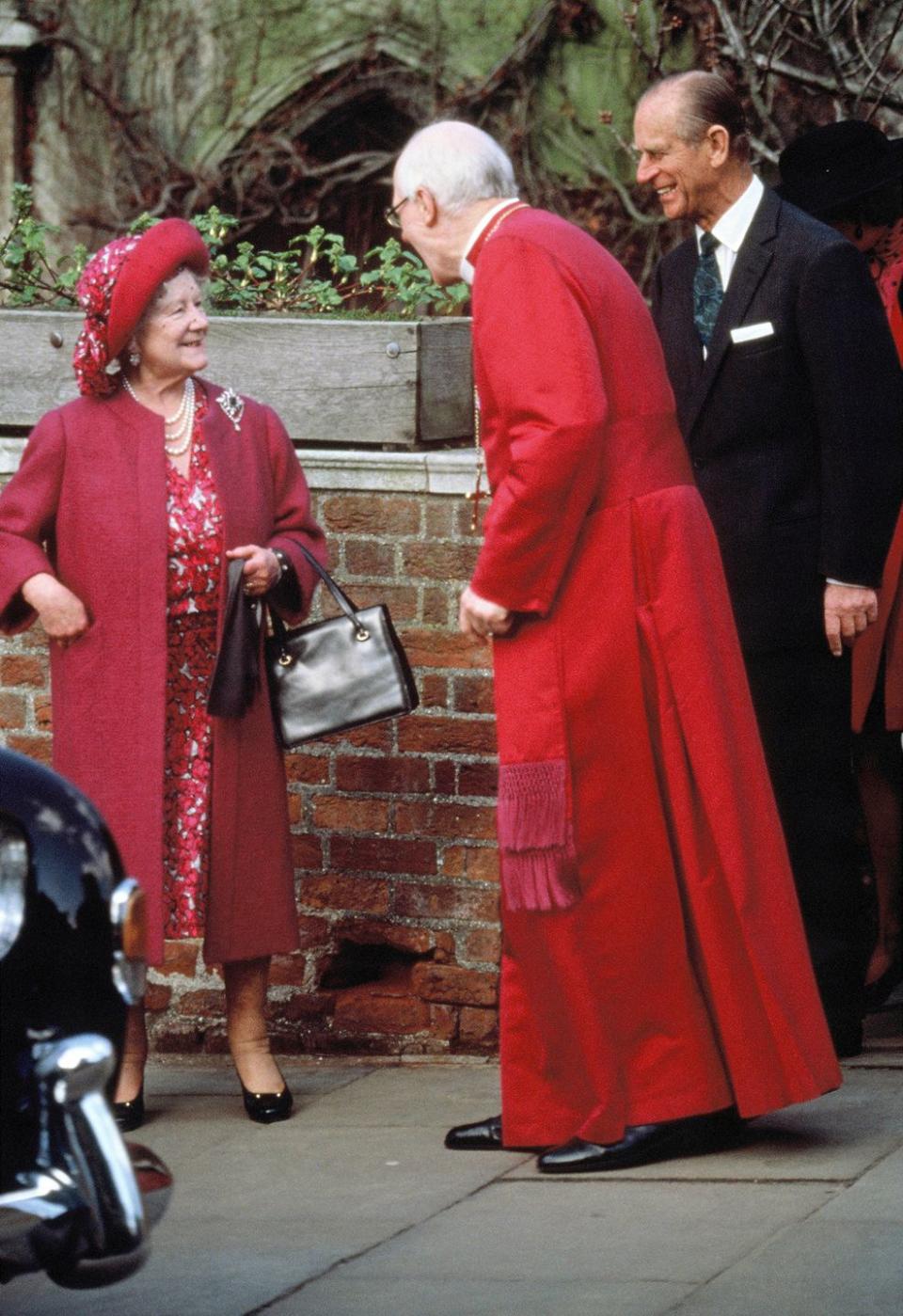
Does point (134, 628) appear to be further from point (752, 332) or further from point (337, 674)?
point (752, 332)

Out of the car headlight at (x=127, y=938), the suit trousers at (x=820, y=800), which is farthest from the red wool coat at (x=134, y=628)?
the car headlight at (x=127, y=938)

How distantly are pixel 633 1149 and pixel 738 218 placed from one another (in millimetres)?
1853

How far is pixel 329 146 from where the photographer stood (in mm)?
12156

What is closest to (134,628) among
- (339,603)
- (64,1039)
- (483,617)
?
(339,603)

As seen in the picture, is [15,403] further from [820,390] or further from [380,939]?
[820,390]

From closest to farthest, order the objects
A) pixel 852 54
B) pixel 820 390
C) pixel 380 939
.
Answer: pixel 820 390
pixel 380 939
pixel 852 54

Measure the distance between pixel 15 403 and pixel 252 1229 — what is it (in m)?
2.53

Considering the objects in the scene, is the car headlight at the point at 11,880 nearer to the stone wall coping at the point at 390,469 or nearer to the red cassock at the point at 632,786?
the red cassock at the point at 632,786

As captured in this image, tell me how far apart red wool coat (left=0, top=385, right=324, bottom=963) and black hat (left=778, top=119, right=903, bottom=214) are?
1.54 metres

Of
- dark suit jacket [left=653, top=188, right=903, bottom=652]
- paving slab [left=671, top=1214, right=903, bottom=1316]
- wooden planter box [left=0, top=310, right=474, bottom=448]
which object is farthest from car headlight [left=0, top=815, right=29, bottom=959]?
wooden planter box [left=0, top=310, right=474, bottom=448]

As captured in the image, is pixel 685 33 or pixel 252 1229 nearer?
pixel 252 1229

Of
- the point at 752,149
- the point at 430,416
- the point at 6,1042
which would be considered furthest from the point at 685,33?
the point at 6,1042

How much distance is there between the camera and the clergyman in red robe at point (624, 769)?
4.86 meters

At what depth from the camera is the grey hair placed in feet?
16.1
